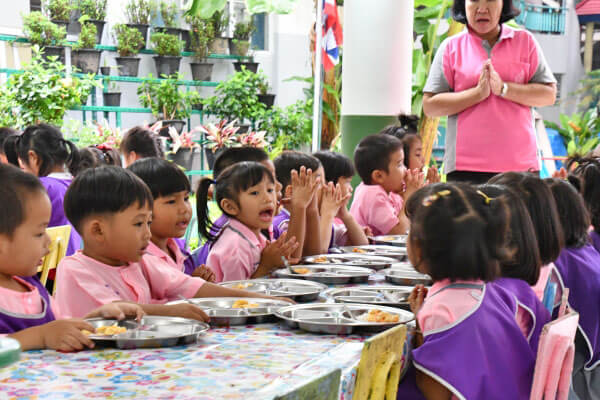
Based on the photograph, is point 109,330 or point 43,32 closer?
point 109,330

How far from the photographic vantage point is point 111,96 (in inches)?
356

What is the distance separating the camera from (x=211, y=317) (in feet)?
6.25

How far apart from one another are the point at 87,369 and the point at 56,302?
2.15 feet

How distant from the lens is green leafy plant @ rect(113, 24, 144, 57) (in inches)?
357

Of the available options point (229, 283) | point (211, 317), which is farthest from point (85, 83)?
point (211, 317)

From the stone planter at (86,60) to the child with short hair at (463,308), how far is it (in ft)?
24.4

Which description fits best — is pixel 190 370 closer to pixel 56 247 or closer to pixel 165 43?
pixel 56 247

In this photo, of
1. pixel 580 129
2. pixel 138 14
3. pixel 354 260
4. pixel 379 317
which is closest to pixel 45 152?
pixel 354 260

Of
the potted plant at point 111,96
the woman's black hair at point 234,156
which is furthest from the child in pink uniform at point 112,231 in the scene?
the potted plant at point 111,96

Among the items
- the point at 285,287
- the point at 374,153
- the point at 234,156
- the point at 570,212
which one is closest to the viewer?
the point at 285,287

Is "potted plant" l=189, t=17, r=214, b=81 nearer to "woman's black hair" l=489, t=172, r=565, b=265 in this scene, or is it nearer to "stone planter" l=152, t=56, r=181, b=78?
"stone planter" l=152, t=56, r=181, b=78

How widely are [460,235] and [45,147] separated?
2.91m

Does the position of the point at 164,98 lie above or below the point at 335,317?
above

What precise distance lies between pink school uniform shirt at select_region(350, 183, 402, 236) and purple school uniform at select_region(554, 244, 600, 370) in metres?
1.66
